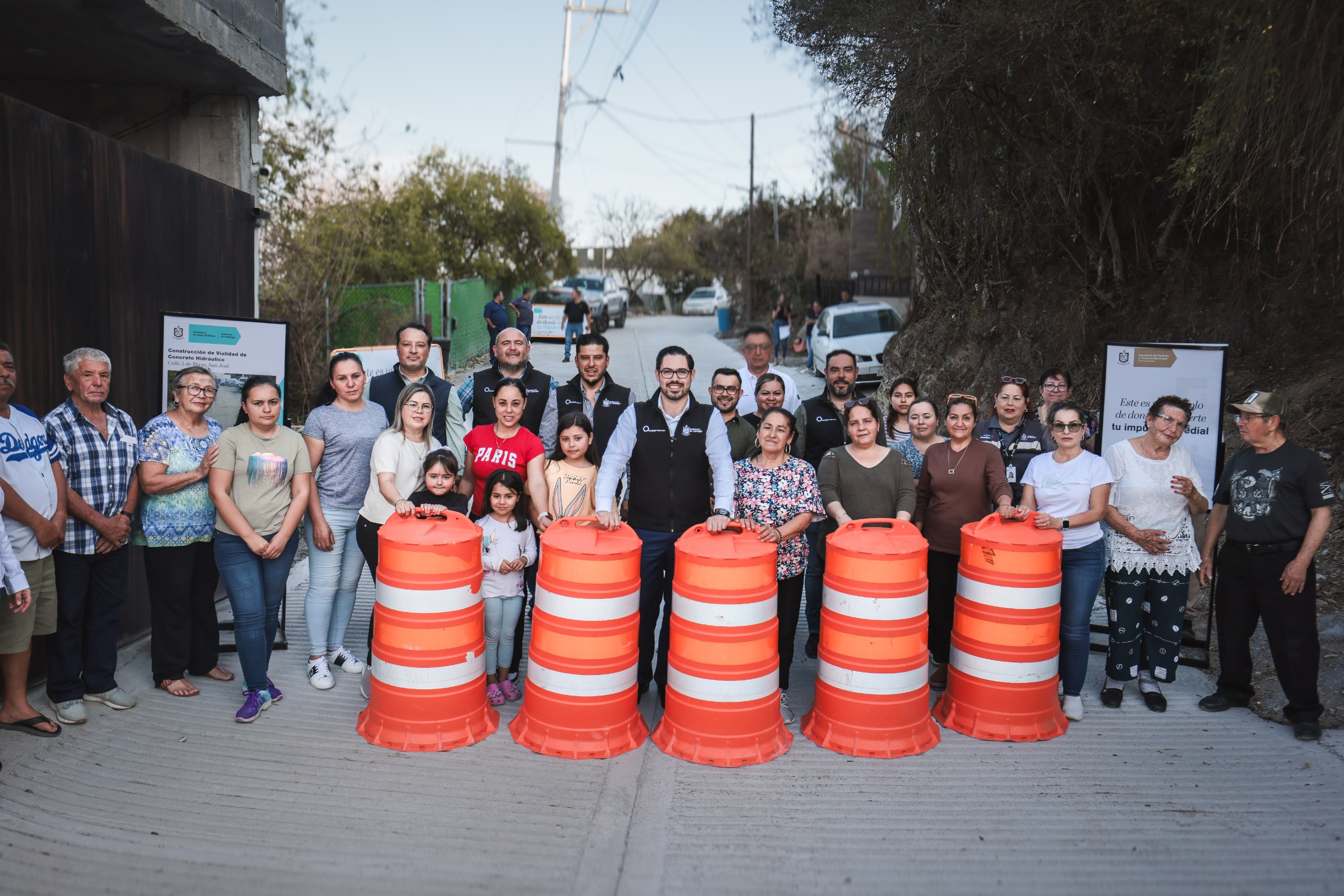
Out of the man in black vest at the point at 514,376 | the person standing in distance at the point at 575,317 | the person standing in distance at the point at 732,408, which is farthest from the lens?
the person standing in distance at the point at 575,317

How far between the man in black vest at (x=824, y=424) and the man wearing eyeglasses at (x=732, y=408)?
1.89 ft

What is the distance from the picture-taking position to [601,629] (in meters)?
4.46

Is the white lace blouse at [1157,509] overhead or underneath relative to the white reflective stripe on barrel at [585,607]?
overhead

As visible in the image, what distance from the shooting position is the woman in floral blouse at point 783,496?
16.6 feet

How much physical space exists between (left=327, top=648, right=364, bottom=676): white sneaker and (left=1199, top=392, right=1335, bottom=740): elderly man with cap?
4969mm

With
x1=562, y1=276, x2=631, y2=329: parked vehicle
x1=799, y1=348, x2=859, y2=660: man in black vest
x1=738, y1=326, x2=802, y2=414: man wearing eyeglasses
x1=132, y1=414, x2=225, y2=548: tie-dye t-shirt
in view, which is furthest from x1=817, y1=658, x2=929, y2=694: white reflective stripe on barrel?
x1=562, y1=276, x2=631, y2=329: parked vehicle

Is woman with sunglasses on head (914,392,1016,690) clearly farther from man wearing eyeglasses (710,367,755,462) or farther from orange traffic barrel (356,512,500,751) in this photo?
orange traffic barrel (356,512,500,751)

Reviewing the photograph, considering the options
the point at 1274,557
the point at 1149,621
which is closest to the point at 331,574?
the point at 1149,621

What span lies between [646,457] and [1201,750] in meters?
3.26

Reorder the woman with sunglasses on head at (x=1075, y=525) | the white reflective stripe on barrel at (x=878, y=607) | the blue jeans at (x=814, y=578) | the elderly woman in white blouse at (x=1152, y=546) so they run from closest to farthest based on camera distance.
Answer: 1. the white reflective stripe on barrel at (x=878, y=607)
2. the woman with sunglasses on head at (x=1075, y=525)
3. the elderly woman in white blouse at (x=1152, y=546)
4. the blue jeans at (x=814, y=578)

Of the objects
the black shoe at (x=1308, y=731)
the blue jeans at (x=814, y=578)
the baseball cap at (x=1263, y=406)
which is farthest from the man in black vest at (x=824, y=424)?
the black shoe at (x=1308, y=731)

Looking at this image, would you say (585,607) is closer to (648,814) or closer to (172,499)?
(648,814)

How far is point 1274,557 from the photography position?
16.2 ft

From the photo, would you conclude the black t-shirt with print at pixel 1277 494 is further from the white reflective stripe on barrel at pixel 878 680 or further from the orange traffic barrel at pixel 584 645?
the orange traffic barrel at pixel 584 645
